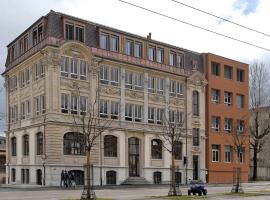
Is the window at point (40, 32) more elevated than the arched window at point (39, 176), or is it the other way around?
the window at point (40, 32)

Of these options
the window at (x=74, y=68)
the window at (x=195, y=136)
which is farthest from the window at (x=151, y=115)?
the window at (x=74, y=68)

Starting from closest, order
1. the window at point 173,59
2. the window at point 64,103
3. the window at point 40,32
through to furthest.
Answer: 1. the window at point 64,103
2. the window at point 40,32
3. the window at point 173,59

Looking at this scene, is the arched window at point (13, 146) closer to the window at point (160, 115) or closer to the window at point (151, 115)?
the window at point (151, 115)

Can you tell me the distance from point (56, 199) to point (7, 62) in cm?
3754

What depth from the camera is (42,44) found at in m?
53.5

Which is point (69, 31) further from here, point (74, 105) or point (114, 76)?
point (74, 105)

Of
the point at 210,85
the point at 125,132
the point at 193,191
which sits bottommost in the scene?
the point at 193,191

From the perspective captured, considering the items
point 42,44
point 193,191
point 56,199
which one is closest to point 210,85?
point 42,44

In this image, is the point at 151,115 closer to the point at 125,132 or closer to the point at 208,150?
the point at 125,132

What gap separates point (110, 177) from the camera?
56.6 meters

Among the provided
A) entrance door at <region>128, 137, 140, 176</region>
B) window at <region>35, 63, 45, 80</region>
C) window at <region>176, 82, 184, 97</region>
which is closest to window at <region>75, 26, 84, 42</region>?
window at <region>35, 63, 45, 80</region>

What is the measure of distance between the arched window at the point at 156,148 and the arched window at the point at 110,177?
269 inches

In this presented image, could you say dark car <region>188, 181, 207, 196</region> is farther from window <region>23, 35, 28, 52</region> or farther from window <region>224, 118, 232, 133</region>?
window <region>224, 118, 232, 133</region>

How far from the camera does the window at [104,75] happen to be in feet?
187
